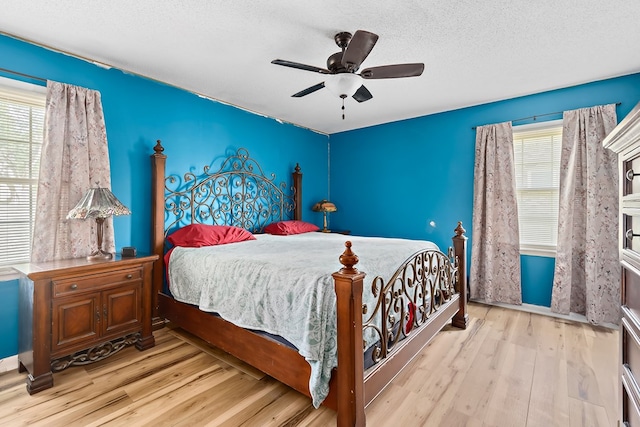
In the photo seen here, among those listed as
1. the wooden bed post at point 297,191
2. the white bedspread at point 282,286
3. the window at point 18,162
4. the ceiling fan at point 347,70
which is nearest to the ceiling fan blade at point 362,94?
the ceiling fan at point 347,70

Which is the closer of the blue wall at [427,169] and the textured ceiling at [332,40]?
the textured ceiling at [332,40]

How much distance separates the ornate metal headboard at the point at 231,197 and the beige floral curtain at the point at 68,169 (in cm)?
70

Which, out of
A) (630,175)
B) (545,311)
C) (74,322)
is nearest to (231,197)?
(74,322)

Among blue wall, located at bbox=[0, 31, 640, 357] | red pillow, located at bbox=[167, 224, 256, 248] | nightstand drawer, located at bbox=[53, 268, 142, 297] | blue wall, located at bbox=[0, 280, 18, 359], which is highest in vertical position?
blue wall, located at bbox=[0, 31, 640, 357]

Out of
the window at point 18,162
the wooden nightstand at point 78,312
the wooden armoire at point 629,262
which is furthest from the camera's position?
the window at point 18,162

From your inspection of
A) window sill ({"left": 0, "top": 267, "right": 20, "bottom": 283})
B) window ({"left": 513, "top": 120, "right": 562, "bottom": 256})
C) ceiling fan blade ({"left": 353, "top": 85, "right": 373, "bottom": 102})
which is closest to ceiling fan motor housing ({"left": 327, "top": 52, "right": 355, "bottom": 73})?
ceiling fan blade ({"left": 353, "top": 85, "right": 373, "bottom": 102})

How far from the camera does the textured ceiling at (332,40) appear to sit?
2.00 m

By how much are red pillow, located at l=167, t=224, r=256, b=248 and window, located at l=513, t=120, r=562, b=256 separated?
3.48m

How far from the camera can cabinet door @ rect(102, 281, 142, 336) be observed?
90.2 inches

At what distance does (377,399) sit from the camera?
6.19 feet

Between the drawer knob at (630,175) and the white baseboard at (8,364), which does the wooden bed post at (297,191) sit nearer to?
the white baseboard at (8,364)

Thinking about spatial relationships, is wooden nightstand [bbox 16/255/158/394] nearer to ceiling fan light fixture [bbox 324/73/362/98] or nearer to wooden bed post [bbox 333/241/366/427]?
wooden bed post [bbox 333/241/366/427]

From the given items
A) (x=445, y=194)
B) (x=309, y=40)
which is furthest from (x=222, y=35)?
(x=445, y=194)

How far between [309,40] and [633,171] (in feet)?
7.07
